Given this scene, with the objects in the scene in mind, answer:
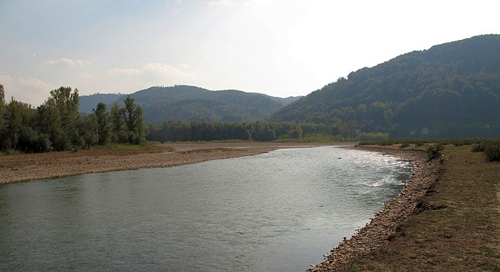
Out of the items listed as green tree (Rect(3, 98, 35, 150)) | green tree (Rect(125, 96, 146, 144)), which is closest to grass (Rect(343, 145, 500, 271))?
green tree (Rect(3, 98, 35, 150))

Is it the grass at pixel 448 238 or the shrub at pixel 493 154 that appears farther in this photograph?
the shrub at pixel 493 154

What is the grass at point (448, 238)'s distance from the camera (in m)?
9.36

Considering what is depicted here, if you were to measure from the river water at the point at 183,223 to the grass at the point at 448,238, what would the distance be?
275cm

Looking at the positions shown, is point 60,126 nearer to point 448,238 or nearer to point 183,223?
point 183,223

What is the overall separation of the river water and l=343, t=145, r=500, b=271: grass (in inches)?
108

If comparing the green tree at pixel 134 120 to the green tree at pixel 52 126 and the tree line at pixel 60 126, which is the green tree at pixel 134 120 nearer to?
the tree line at pixel 60 126

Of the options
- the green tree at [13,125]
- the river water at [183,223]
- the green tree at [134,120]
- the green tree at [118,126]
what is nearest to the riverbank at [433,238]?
the river water at [183,223]

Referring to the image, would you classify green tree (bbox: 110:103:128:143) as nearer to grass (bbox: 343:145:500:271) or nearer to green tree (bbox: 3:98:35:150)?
green tree (bbox: 3:98:35:150)

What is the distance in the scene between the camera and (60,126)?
69438 millimetres

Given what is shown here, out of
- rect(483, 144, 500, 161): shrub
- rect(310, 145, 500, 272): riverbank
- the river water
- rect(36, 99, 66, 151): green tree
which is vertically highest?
rect(36, 99, 66, 151): green tree

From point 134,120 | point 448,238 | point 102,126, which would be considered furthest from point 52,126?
point 448,238

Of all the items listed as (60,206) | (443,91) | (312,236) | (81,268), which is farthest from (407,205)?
(443,91)

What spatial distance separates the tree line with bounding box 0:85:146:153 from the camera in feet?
201

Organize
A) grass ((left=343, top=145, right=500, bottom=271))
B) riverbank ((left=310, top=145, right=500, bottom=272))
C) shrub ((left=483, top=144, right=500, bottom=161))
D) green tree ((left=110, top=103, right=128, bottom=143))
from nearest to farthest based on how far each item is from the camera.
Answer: grass ((left=343, top=145, right=500, bottom=271)) < riverbank ((left=310, top=145, right=500, bottom=272)) < shrub ((left=483, top=144, right=500, bottom=161)) < green tree ((left=110, top=103, right=128, bottom=143))
